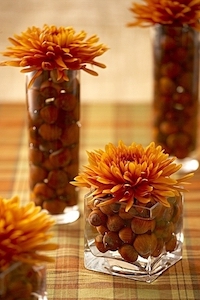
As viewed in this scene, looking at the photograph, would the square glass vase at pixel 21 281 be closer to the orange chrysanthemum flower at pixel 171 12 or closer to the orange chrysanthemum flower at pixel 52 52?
the orange chrysanthemum flower at pixel 52 52

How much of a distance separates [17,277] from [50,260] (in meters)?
0.05

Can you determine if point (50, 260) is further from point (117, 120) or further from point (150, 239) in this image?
point (117, 120)

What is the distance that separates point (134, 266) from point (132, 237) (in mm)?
62

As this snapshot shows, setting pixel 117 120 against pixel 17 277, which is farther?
pixel 117 120

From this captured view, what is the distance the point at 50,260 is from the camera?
997mm

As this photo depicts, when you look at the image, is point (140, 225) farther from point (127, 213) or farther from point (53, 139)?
point (53, 139)

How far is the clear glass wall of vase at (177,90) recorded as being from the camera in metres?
1.52

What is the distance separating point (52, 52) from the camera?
125cm

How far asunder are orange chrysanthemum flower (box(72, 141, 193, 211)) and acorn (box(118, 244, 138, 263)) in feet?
0.23

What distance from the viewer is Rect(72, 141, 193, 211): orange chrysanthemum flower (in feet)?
3.66

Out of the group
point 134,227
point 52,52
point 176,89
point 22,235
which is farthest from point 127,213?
point 176,89

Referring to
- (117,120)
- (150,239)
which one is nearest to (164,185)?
(150,239)

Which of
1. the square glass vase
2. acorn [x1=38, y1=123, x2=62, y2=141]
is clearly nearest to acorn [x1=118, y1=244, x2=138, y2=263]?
the square glass vase

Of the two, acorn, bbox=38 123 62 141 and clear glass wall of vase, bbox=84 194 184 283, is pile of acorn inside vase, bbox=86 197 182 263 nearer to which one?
clear glass wall of vase, bbox=84 194 184 283
